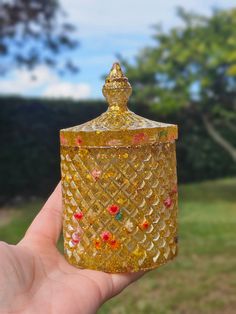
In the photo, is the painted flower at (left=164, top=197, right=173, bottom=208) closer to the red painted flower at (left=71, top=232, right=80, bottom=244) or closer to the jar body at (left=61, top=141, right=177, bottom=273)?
the jar body at (left=61, top=141, right=177, bottom=273)

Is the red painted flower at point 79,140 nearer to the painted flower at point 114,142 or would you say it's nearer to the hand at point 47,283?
the painted flower at point 114,142

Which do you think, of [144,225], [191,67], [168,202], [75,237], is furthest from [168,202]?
[191,67]

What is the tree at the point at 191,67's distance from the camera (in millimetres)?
11570

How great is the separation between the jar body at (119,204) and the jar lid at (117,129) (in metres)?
0.03

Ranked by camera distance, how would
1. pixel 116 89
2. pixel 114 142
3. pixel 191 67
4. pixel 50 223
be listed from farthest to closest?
1. pixel 191 67
2. pixel 50 223
3. pixel 116 89
4. pixel 114 142

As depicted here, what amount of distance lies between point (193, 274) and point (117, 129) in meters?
4.35

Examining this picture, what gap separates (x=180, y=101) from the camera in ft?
38.9

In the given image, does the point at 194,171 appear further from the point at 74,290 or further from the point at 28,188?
the point at 74,290

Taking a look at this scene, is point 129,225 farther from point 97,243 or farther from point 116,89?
point 116,89

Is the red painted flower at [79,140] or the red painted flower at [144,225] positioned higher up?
the red painted flower at [79,140]

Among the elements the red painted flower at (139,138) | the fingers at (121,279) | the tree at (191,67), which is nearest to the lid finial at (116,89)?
the red painted flower at (139,138)

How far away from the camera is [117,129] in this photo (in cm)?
208

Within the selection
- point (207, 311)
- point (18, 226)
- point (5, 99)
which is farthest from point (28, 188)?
point (207, 311)

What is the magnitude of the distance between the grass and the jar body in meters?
3.08
